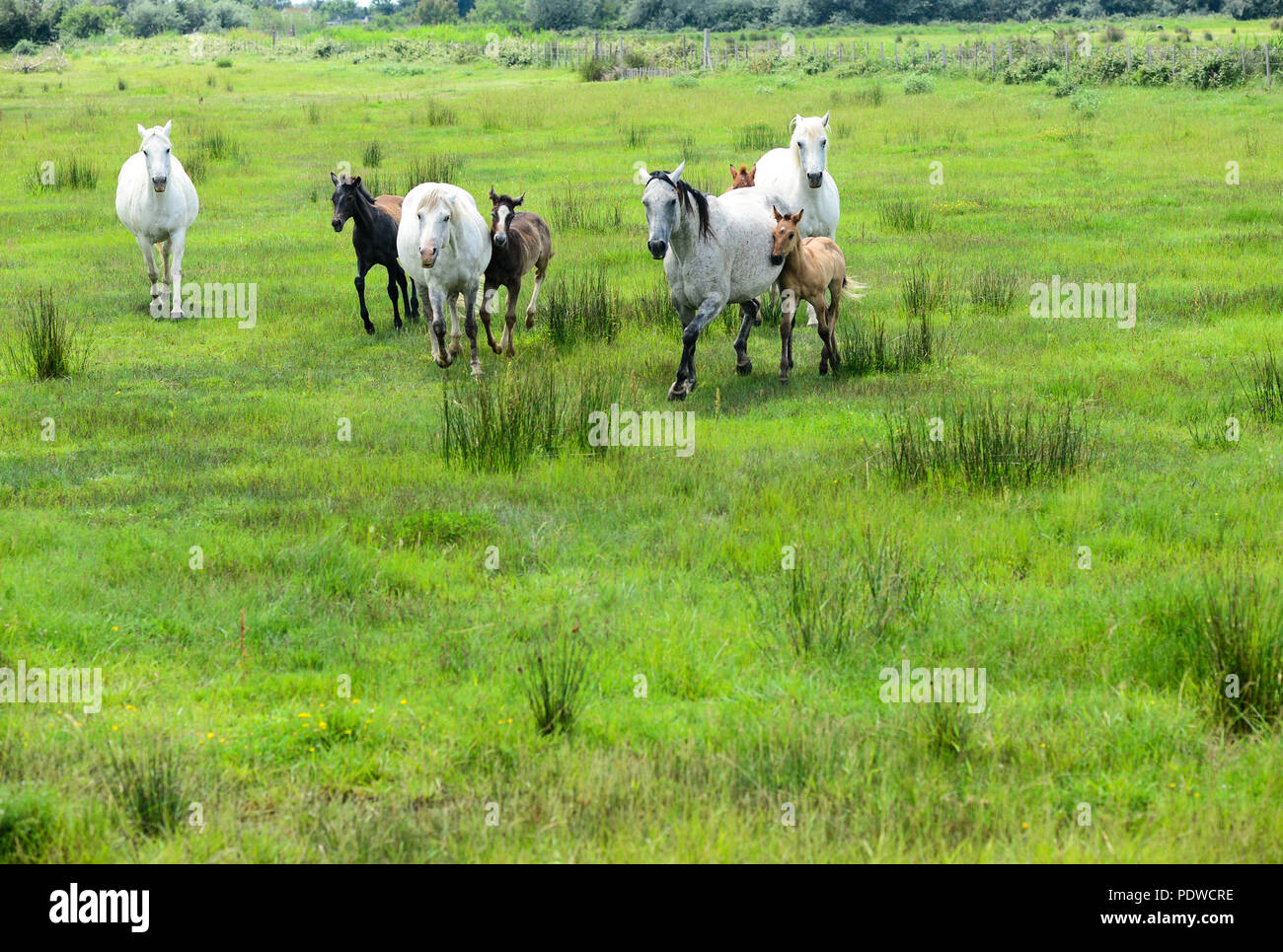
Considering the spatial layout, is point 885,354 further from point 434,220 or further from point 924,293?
point 434,220

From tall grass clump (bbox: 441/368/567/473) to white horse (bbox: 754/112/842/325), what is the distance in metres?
4.40

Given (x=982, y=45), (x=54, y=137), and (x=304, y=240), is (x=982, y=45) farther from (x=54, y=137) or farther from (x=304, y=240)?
(x=304, y=240)

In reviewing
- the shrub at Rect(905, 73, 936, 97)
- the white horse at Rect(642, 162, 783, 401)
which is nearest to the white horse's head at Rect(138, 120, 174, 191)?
the white horse at Rect(642, 162, 783, 401)

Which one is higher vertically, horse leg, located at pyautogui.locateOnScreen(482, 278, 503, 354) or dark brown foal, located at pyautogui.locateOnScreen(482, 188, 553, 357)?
dark brown foal, located at pyautogui.locateOnScreen(482, 188, 553, 357)

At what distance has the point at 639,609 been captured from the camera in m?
6.10

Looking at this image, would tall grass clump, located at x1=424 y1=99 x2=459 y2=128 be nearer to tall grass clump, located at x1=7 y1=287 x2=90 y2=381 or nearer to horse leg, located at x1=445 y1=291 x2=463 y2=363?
tall grass clump, located at x1=7 y1=287 x2=90 y2=381

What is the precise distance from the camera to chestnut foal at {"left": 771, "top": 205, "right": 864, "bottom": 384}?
1072cm

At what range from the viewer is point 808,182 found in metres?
12.5

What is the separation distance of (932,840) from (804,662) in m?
1.48

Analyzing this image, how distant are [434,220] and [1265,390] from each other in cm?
683

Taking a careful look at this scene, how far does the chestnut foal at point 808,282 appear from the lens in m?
10.7

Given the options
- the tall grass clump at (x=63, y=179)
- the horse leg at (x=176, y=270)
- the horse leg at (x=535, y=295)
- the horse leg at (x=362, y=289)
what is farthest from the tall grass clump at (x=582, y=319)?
the tall grass clump at (x=63, y=179)

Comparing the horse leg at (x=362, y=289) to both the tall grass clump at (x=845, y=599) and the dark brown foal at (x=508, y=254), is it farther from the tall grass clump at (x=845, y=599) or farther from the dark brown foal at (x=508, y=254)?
the tall grass clump at (x=845, y=599)
